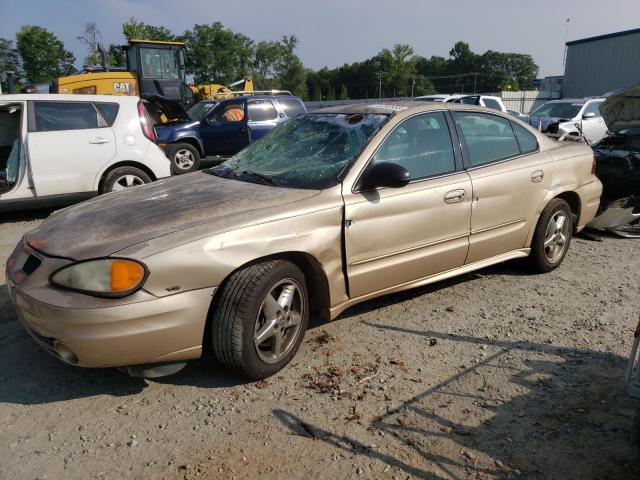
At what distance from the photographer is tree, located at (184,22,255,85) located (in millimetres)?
80188

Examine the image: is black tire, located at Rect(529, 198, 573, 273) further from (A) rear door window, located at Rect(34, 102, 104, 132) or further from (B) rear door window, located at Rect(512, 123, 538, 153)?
(A) rear door window, located at Rect(34, 102, 104, 132)

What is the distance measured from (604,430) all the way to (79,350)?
2658mm

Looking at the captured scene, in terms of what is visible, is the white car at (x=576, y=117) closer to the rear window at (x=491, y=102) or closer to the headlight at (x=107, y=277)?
the rear window at (x=491, y=102)

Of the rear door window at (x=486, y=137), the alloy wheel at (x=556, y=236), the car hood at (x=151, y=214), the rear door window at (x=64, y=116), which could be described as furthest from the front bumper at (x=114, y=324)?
the rear door window at (x=64, y=116)

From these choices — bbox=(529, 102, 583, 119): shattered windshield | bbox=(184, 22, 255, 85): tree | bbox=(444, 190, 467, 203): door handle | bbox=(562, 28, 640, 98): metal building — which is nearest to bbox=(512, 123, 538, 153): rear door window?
bbox=(444, 190, 467, 203): door handle

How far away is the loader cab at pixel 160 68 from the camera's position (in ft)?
52.2

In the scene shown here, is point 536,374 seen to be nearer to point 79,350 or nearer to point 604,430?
point 604,430

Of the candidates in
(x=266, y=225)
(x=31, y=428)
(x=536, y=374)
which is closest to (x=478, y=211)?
(x=536, y=374)

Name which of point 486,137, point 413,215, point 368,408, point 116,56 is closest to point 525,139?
point 486,137

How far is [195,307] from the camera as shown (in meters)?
2.80

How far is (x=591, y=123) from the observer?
1495 cm

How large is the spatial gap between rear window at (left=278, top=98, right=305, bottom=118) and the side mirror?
983 centimetres

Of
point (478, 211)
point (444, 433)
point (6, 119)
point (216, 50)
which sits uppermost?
point (216, 50)

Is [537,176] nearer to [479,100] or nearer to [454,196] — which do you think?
[454,196]
